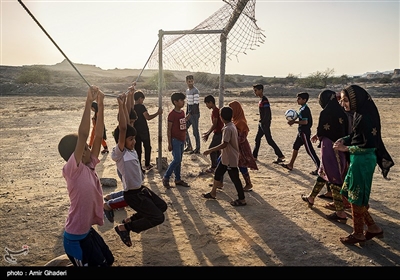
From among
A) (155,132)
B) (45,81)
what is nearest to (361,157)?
(155,132)

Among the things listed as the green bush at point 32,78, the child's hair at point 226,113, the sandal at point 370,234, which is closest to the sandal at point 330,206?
the sandal at point 370,234

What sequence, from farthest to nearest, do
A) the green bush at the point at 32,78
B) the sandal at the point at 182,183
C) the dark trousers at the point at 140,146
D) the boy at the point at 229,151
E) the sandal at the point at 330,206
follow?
the green bush at the point at 32,78
the dark trousers at the point at 140,146
the sandal at the point at 182,183
the sandal at the point at 330,206
the boy at the point at 229,151

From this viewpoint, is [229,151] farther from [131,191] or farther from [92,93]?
[92,93]

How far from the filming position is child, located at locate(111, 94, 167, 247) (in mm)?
3619

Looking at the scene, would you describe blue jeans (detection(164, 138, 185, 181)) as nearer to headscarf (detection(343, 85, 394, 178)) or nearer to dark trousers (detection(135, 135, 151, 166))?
→ dark trousers (detection(135, 135, 151, 166))

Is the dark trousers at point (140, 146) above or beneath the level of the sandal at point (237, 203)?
above

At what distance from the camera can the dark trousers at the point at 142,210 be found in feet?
11.8

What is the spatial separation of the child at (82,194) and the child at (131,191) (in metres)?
0.80

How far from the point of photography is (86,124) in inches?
102

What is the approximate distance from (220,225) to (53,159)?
211 inches

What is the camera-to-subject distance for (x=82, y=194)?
269cm

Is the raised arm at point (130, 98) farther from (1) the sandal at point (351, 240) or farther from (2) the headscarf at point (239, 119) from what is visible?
(1) the sandal at point (351, 240)

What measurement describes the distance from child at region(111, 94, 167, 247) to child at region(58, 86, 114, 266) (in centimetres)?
80

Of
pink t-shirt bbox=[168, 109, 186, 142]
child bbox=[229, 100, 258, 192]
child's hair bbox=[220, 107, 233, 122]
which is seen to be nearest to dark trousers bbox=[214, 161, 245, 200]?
child bbox=[229, 100, 258, 192]
